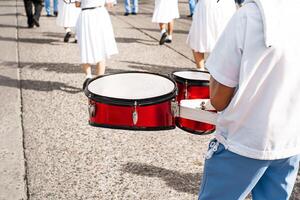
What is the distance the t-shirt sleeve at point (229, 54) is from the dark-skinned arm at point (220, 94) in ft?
0.08

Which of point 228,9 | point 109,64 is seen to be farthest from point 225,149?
point 109,64

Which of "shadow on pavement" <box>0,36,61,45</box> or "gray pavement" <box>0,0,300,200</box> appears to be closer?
"gray pavement" <box>0,0,300,200</box>

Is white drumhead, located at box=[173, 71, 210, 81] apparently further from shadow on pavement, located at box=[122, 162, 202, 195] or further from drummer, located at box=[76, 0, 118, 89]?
drummer, located at box=[76, 0, 118, 89]

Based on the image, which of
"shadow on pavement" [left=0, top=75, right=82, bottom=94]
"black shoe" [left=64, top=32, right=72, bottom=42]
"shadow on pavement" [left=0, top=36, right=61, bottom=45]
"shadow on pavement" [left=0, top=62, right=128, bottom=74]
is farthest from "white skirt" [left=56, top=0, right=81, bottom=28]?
"shadow on pavement" [left=0, top=75, right=82, bottom=94]

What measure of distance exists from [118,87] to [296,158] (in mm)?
1023

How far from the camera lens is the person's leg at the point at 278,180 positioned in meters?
1.58

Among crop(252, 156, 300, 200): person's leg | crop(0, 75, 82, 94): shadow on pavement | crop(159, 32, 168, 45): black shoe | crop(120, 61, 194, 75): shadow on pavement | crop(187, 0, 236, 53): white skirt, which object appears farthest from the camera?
crop(159, 32, 168, 45): black shoe

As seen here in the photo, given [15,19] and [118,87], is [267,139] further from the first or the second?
[15,19]

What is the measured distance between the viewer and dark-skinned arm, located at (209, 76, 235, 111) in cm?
145

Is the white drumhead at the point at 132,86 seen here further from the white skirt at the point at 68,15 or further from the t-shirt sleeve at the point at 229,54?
the white skirt at the point at 68,15

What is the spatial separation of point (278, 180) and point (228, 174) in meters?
0.24

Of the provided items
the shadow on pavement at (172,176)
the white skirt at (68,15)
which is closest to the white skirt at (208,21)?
the shadow on pavement at (172,176)

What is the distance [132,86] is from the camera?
2.21 metres

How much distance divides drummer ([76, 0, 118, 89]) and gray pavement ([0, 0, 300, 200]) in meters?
0.53
